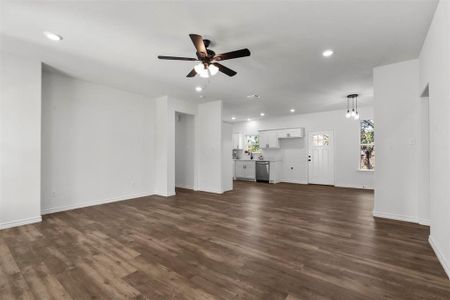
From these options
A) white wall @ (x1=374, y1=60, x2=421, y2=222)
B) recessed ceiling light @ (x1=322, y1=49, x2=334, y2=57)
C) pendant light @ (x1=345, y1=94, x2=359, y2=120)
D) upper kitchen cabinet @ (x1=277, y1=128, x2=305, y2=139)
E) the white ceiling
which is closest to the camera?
the white ceiling

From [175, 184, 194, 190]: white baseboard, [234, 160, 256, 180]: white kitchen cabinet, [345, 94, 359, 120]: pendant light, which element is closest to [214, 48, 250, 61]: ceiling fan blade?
[345, 94, 359, 120]: pendant light

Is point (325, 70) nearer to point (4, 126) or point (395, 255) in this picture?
point (395, 255)

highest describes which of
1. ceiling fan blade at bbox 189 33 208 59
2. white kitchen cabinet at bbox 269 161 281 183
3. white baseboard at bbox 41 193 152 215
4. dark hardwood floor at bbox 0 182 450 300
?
ceiling fan blade at bbox 189 33 208 59

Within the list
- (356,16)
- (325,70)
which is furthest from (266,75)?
(356,16)

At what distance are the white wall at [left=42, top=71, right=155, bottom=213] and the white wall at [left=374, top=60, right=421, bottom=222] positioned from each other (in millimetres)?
5407

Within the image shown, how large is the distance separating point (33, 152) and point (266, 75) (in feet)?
14.7

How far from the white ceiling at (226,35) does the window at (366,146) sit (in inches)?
131

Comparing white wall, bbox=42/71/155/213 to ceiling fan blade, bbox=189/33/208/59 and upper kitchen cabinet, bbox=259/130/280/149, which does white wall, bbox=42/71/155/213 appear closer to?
ceiling fan blade, bbox=189/33/208/59

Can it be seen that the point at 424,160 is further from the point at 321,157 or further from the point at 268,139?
the point at 268,139

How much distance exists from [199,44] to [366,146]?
6.95 meters

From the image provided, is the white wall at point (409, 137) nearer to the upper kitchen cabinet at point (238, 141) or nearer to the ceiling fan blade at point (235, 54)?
the ceiling fan blade at point (235, 54)

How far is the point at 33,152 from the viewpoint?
3.49 metres

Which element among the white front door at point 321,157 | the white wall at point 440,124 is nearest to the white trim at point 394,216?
the white wall at point 440,124

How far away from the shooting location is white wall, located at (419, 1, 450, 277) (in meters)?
1.98
